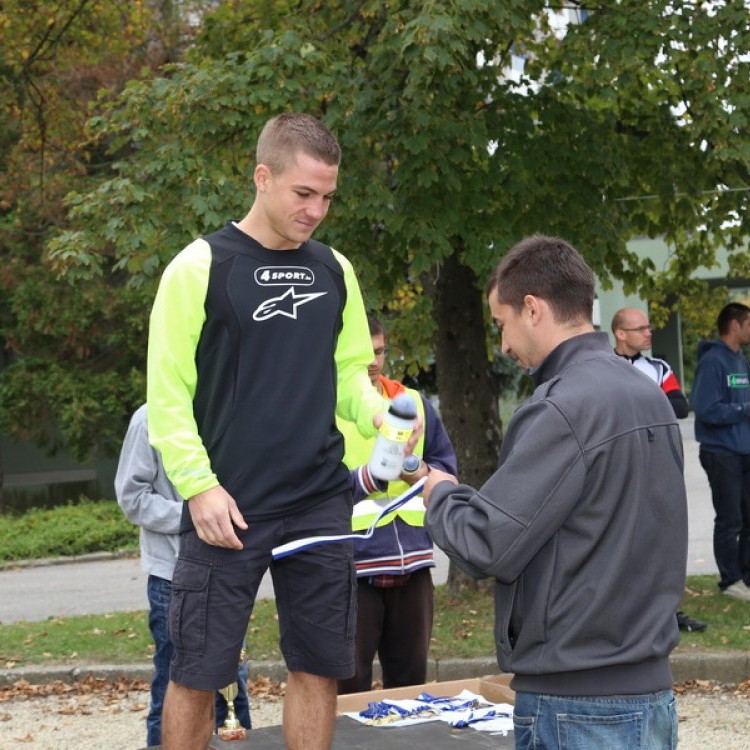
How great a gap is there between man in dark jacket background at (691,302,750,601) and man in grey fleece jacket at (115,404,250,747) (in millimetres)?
5116

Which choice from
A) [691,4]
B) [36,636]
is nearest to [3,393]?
[36,636]

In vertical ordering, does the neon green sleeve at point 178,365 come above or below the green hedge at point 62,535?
above

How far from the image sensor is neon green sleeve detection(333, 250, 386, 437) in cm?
414

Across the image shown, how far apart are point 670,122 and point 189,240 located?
429cm

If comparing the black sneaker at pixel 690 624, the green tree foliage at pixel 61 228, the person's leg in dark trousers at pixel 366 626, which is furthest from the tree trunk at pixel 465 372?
the green tree foliage at pixel 61 228

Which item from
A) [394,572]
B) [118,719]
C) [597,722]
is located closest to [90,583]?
[118,719]

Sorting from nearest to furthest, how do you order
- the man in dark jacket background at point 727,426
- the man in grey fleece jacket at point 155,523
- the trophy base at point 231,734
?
the trophy base at point 231,734 < the man in grey fleece jacket at point 155,523 < the man in dark jacket background at point 727,426

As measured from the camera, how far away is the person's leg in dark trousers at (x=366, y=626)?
564 centimetres

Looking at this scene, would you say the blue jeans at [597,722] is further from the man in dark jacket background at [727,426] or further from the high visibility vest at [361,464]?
the man in dark jacket background at [727,426]

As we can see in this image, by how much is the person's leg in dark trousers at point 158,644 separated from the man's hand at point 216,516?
83.7 inches

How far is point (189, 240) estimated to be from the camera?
8711 mm

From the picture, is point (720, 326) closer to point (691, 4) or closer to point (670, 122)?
point (670, 122)

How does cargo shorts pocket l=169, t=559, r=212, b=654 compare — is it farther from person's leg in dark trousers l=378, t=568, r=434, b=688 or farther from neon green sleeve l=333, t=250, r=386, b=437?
person's leg in dark trousers l=378, t=568, r=434, b=688

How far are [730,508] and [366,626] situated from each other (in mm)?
5023
